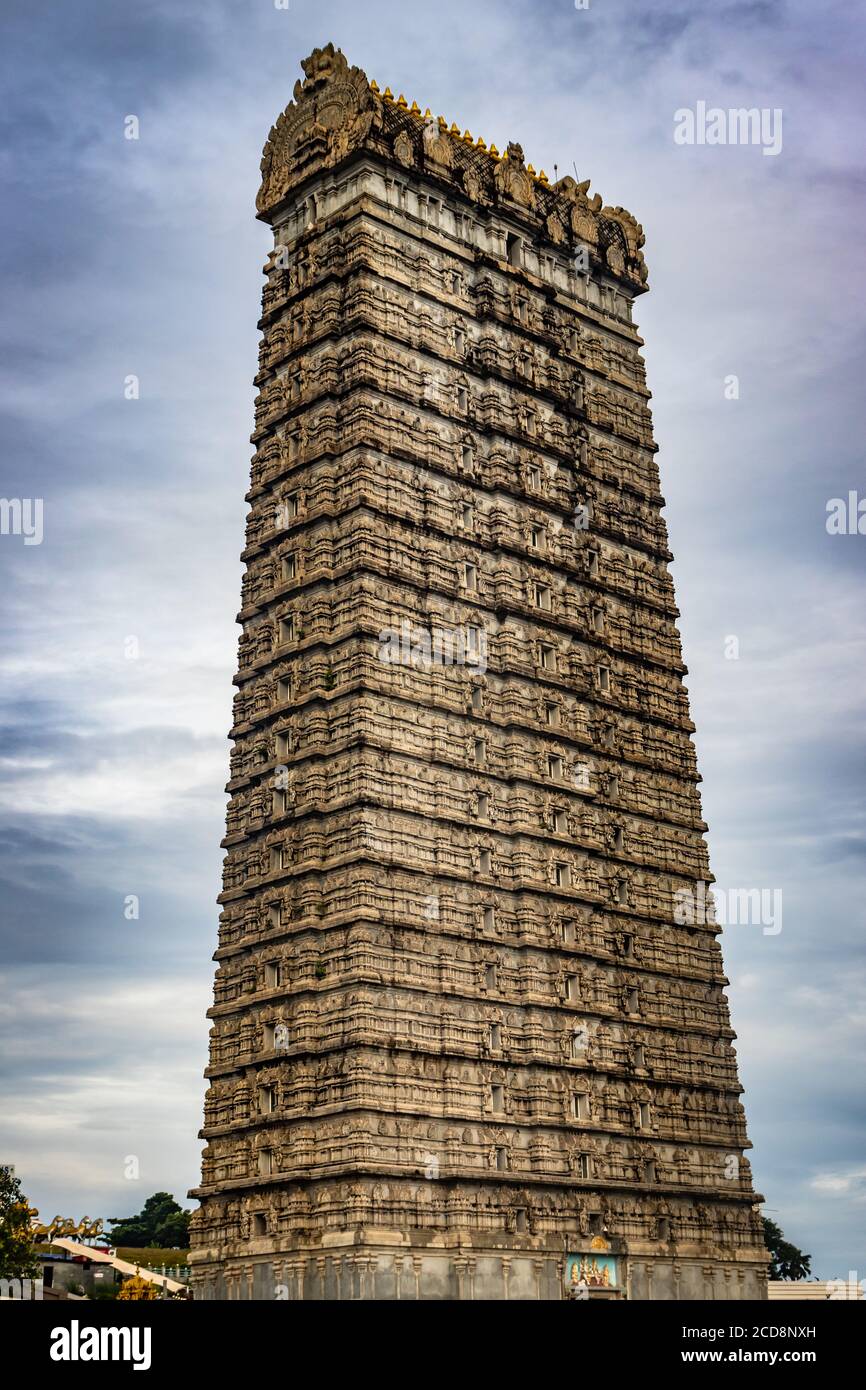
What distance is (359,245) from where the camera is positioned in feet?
224

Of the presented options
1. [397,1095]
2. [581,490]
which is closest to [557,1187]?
[397,1095]

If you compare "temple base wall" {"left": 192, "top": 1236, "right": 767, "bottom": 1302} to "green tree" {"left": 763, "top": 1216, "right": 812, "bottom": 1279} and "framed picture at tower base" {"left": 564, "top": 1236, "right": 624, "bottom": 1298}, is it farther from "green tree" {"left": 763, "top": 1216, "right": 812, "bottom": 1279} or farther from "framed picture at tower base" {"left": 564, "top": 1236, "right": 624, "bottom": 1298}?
"green tree" {"left": 763, "top": 1216, "right": 812, "bottom": 1279}

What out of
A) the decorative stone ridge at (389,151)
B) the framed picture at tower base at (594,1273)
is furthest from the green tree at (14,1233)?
the decorative stone ridge at (389,151)

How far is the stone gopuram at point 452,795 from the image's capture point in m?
57.9

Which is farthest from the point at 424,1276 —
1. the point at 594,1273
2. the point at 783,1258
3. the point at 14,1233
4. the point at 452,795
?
the point at 783,1258

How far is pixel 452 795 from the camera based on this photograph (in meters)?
63.2

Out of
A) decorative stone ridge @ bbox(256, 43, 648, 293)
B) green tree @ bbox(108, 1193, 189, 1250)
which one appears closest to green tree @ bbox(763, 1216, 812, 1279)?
green tree @ bbox(108, 1193, 189, 1250)

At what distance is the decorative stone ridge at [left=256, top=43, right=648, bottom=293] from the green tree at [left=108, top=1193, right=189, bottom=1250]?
279 feet

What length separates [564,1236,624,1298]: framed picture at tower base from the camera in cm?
6041

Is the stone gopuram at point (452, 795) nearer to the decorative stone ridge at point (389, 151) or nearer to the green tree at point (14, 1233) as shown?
the decorative stone ridge at point (389, 151)

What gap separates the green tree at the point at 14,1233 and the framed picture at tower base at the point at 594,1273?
35.8 metres

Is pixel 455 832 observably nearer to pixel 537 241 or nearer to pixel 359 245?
pixel 359 245

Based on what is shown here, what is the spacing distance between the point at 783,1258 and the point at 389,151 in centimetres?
9597
